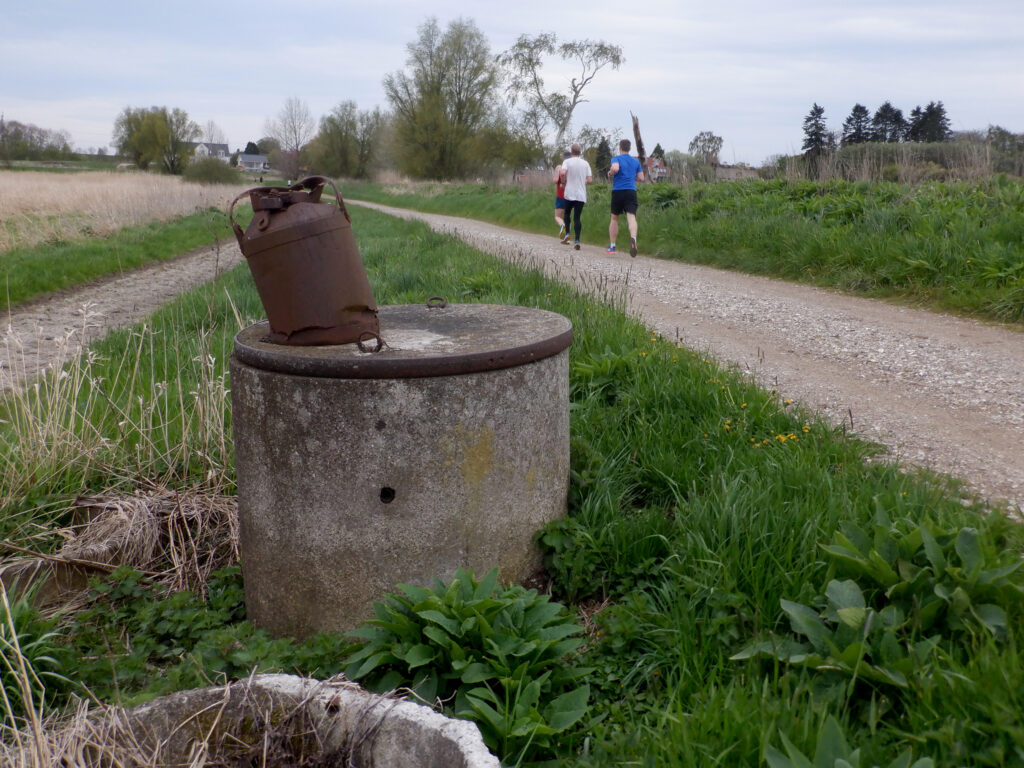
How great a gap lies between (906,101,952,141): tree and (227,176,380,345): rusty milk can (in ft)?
130

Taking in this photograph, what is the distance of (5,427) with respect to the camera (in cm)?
Answer: 485

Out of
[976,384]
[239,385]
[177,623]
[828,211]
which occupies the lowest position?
[177,623]

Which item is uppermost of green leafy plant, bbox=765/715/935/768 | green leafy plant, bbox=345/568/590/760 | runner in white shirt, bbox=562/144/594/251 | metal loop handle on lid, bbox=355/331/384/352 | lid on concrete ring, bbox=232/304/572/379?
runner in white shirt, bbox=562/144/594/251

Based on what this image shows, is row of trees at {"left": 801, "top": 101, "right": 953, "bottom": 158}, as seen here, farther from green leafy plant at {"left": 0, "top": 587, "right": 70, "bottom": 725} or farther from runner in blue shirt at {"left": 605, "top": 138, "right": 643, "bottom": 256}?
green leafy plant at {"left": 0, "top": 587, "right": 70, "bottom": 725}

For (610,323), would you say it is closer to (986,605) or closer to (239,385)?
(239,385)

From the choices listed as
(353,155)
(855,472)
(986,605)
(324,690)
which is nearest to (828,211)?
(855,472)

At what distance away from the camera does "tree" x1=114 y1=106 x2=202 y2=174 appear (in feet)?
214

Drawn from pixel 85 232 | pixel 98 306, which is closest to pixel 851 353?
pixel 98 306

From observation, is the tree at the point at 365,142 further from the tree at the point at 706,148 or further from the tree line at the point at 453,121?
the tree at the point at 706,148

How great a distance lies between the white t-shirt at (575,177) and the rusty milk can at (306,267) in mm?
11050

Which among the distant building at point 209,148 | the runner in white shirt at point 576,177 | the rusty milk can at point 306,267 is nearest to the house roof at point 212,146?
the distant building at point 209,148

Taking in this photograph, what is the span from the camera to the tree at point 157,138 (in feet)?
214

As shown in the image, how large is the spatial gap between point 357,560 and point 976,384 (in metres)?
4.07

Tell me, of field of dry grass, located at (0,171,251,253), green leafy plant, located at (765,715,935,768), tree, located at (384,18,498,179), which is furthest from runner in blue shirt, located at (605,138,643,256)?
tree, located at (384,18,498,179)
